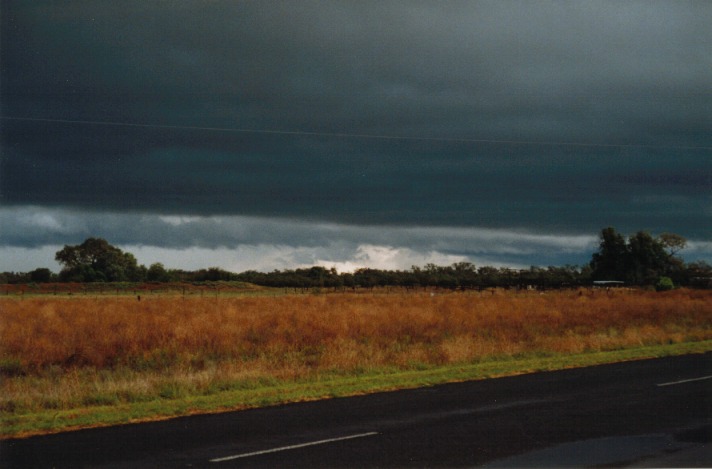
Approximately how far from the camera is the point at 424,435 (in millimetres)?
10398

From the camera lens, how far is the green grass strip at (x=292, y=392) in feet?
39.6

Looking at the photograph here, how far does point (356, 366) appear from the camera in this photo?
19453 millimetres

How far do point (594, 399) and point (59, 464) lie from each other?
9910 mm

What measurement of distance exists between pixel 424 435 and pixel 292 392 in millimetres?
5427

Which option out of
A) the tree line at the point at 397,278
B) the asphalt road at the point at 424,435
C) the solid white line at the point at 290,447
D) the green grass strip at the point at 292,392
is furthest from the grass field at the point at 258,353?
the tree line at the point at 397,278

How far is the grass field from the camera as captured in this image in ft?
47.5

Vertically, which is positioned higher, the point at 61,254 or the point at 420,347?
the point at 61,254

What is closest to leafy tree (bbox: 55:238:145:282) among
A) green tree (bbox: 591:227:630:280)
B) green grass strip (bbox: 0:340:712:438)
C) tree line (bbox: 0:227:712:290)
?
tree line (bbox: 0:227:712:290)

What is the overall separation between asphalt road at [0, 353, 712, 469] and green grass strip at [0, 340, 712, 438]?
2.38 ft

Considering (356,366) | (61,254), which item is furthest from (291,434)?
(61,254)

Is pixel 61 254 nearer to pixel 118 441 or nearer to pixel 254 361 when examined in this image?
pixel 254 361

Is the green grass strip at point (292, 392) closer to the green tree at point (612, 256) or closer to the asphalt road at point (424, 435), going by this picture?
the asphalt road at point (424, 435)

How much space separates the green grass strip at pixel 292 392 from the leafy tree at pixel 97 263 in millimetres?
105562

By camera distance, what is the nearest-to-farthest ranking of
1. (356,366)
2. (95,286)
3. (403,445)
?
(403,445) → (356,366) → (95,286)
